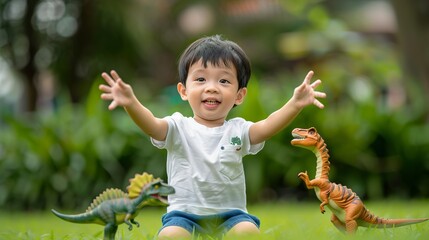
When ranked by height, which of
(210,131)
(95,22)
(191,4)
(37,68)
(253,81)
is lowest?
(210,131)

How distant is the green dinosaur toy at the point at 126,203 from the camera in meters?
2.59

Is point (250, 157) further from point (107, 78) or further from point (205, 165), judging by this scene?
point (107, 78)

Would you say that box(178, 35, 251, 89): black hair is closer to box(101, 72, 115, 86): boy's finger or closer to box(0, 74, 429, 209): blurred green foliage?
box(101, 72, 115, 86): boy's finger

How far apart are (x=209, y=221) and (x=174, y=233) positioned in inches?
8.2

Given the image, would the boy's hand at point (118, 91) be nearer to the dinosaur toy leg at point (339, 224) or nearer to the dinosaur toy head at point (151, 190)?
the dinosaur toy head at point (151, 190)

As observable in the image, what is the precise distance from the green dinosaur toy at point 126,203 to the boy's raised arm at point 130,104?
0.97ft

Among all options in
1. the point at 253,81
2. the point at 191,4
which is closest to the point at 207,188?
the point at 253,81

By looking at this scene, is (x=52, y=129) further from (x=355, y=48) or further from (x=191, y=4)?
(x=191, y=4)

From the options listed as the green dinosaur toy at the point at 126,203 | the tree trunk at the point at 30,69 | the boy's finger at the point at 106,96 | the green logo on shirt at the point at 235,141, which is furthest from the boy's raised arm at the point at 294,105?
the tree trunk at the point at 30,69

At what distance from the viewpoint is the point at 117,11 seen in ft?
43.8

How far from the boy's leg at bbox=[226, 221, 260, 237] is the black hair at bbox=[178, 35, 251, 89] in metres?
0.65

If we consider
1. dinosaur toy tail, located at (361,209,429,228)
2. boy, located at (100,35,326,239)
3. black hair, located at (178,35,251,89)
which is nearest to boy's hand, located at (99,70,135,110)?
boy, located at (100,35,326,239)

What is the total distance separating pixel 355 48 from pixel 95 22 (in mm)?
5029

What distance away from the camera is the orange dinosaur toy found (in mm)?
2799
